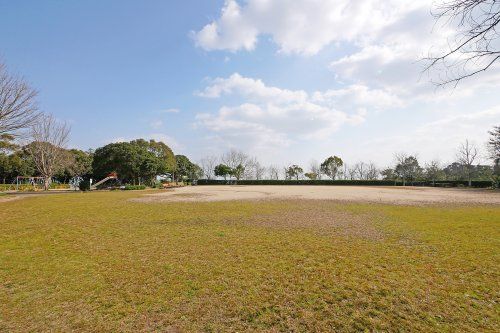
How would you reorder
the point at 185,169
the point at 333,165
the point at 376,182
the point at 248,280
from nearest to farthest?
the point at 248,280
the point at 376,182
the point at 185,169
the point at 333,165

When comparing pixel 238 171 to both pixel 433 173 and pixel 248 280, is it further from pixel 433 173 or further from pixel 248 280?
pixel 248 280

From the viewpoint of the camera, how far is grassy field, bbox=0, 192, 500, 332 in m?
3.58

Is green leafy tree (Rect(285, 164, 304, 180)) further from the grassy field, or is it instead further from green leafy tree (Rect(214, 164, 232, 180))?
the grassy field

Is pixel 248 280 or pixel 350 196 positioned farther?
Result: pixel 350 196

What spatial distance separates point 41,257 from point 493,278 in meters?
9.40

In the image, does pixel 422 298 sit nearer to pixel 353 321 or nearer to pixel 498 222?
pixel 353 321

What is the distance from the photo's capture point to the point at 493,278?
4.95m

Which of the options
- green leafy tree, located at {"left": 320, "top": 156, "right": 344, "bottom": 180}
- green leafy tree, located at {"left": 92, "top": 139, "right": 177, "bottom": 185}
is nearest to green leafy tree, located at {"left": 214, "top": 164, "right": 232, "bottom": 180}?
green leafy tree, located at {"left": 92, "top": 139, "right": 177, "bottom": 185}

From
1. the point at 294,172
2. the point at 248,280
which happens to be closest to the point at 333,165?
the point at 294,172

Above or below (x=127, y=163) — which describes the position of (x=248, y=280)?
below

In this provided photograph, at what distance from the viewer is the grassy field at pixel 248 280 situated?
141 inches

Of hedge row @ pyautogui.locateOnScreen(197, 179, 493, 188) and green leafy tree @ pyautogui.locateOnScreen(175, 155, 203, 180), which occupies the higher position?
green leafy tree @ pyautogui.locateOnScreen(175, 155, 203, 180)

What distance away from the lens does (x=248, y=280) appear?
4918 millimetres

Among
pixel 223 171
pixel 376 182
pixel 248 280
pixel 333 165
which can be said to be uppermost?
pixel 333 165
